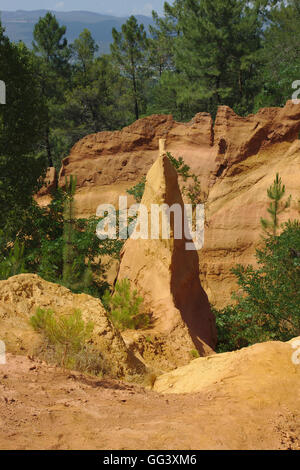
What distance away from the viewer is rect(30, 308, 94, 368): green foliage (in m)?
5.35

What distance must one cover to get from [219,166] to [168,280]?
1162 centimetres

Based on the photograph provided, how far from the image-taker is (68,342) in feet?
17.8

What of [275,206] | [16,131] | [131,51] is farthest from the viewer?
[131,51]

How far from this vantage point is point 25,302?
6.20 metres

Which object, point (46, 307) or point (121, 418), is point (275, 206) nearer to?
point (46, 307)

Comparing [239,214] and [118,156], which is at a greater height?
[118,156]

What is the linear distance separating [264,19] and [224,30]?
4430 millimetres

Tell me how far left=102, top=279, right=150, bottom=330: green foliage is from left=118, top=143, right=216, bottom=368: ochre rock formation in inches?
8.7

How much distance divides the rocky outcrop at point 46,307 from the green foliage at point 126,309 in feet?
5.62

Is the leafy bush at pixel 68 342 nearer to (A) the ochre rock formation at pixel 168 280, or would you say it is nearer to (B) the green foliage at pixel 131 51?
(A) the ochre rock formation at pixel 168 280

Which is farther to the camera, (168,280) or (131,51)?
(131,51)

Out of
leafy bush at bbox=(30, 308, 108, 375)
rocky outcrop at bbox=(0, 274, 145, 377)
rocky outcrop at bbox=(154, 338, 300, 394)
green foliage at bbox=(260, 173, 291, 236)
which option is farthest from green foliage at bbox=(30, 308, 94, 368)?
green foliage at bbox=(260, 173, 291, 236)

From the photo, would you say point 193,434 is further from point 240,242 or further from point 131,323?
point 240,242

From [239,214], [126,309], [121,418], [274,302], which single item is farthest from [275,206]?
[121,418]
